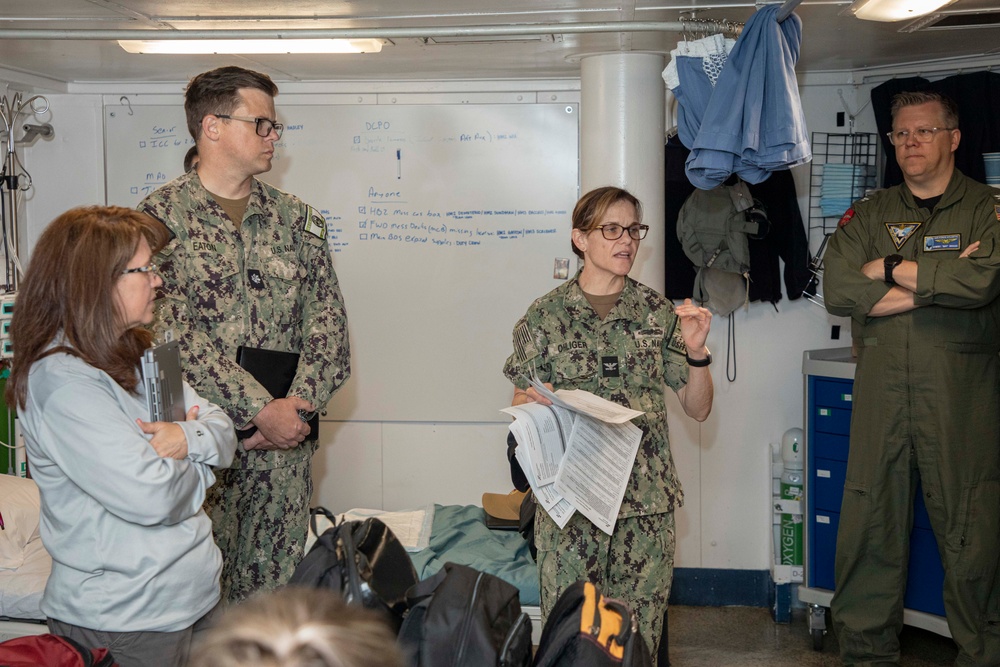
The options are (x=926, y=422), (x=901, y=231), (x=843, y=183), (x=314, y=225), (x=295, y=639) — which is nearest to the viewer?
(x=295, y=639)

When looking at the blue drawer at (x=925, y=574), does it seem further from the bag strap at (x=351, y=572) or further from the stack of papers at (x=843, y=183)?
the bag strap at (x=351, y=572)

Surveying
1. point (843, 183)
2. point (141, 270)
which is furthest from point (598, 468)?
point (843, 183)

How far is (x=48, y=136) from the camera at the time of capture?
448 centimetres

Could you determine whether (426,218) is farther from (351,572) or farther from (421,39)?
(351,572)

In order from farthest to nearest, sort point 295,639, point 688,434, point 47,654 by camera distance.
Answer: point 688,434
point 47,654
point 295,639

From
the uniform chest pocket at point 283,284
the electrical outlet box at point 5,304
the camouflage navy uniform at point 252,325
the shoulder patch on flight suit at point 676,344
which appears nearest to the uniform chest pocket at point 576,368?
the shoulder patch on flight suit at point 676,344

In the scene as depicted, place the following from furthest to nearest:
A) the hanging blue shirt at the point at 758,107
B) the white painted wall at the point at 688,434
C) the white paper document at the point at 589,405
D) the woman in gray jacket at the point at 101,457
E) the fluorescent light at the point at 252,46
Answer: the white painted wall at the point at 688,434 → the fluorescent light at the point at 252,46 → the hanging blue shirt at the point at 758,107 → the white paper document at the point at 589,405 → the woman in gray jacket at the point at 101,457

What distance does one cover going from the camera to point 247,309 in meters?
2.65

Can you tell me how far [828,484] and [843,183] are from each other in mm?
1331

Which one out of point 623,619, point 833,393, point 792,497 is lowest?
point 792,497

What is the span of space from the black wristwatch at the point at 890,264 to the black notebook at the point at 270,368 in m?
1.98

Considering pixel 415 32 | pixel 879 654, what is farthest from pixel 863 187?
pixel 415 32

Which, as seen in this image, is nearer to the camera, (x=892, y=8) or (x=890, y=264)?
(x=892, y=8)

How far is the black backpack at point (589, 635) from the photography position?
4.63ft
